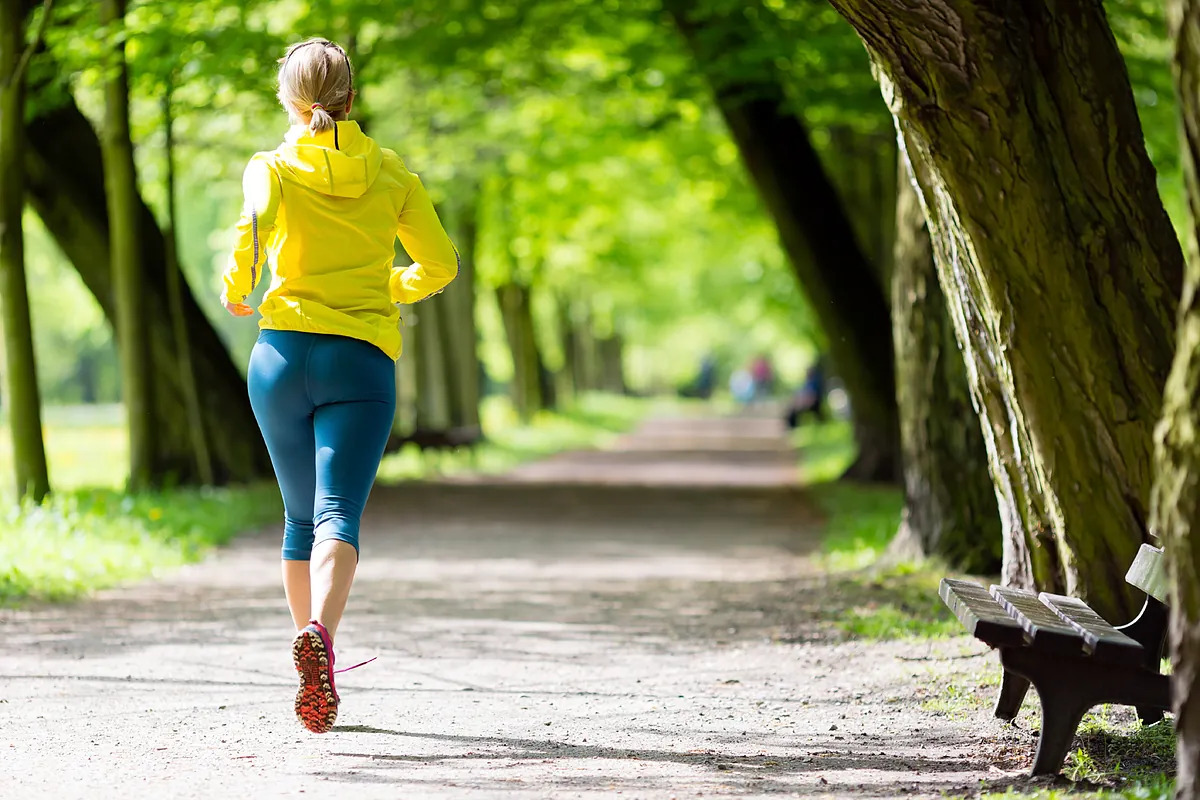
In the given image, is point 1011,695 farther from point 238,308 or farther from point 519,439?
point 519,439

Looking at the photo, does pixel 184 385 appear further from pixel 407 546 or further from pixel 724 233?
pixel 724 233

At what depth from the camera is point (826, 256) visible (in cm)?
1530

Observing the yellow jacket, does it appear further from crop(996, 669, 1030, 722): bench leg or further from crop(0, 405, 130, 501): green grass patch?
crop(0, 405, 130, 501): green grass patch

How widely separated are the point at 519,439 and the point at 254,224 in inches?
810

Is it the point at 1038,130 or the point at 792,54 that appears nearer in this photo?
the point at 1038,130

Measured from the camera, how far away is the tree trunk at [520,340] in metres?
28.4

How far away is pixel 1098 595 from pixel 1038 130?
5.79 feet

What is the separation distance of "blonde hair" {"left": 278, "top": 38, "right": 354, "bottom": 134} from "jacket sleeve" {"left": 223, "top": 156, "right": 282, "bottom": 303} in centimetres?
20

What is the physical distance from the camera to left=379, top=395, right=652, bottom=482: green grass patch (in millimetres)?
18844

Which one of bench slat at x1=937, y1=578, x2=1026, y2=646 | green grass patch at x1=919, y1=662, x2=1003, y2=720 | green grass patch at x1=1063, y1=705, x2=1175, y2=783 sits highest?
bench slat at x1=937, y1=578, x2=1026, y2=646

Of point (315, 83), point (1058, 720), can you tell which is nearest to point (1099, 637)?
point (1058, 720)

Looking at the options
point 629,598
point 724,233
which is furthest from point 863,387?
point 724,233

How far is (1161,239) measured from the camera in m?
5.47

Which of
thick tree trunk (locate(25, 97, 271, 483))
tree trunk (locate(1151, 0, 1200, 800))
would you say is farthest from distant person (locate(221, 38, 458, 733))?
thick tree trunk (locate(25, 97, 271, 483))
